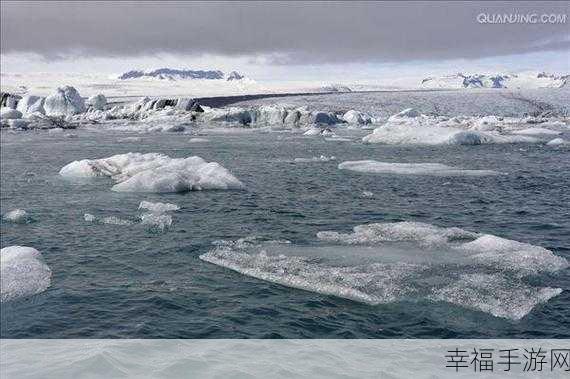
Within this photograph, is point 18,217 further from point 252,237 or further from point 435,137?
point 435,137

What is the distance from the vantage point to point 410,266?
946 cm

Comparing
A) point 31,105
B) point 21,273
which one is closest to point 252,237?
point 21,273

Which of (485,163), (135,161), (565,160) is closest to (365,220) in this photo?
(135,161)

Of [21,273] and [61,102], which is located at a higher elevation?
[61,102]

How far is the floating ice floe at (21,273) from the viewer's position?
8.59 meters

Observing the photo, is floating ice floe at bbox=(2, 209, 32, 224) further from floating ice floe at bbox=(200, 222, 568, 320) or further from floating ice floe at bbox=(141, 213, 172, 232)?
floating ice floe at bbox=(200, 222, 568, 320)

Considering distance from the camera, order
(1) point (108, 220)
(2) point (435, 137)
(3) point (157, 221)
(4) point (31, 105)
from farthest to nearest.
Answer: (4) point (31, 105) < (2) point (435, 137) < (1) point (108, 220) < (3) point (157, 221)

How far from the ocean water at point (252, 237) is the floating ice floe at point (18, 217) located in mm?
183

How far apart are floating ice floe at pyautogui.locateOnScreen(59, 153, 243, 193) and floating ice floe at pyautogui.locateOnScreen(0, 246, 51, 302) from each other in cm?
736

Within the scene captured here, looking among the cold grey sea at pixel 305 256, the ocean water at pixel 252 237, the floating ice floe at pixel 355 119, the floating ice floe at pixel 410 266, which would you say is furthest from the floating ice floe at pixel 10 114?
the floating ice floe at pixel 410 266

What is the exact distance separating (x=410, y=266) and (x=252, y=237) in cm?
378

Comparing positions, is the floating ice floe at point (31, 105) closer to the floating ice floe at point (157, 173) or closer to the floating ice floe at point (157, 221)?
the floating ice floe at point (157, 173)

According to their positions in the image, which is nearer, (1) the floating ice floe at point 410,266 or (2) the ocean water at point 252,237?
(2) the ocean water at point 252,237

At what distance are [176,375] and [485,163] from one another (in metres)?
21.6
